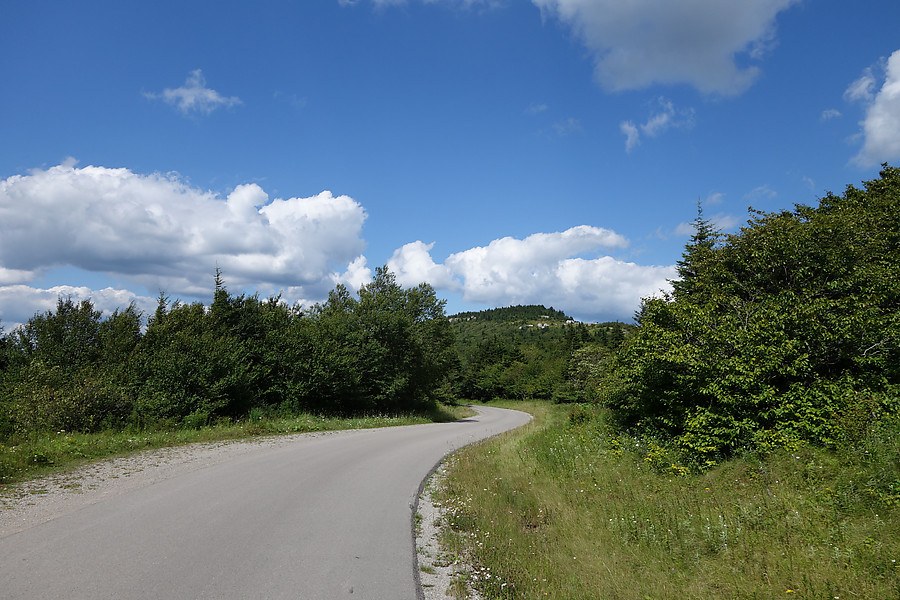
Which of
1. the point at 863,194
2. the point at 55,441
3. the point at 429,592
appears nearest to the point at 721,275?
the point at 863,194

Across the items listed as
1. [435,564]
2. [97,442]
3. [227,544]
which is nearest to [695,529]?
[435,564]

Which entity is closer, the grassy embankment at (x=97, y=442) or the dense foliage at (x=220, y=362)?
the grassy embankment at (x=97, y=442)

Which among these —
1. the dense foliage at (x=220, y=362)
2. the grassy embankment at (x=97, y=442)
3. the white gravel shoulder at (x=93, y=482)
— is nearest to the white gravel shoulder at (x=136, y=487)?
the white gravel shoulder at (x=93, y=482)

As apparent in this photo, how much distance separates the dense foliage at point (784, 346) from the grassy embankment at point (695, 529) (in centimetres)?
106

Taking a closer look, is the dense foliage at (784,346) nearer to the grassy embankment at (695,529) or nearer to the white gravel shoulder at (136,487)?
the grassy embankment at (695,529)

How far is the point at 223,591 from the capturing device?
4.59 metres

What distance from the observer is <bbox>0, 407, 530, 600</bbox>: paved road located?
4.65 meters

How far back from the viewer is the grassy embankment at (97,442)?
9.84 metres

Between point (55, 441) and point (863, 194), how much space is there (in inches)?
1144

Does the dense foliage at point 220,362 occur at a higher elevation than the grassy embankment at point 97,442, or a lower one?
higher

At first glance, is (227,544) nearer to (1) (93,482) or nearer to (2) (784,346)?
(1) (93,482)

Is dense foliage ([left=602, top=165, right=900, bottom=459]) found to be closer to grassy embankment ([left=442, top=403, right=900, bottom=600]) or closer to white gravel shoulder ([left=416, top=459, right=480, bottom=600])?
grassy embankment ([left=442, top=403, right=900, bottom=600])

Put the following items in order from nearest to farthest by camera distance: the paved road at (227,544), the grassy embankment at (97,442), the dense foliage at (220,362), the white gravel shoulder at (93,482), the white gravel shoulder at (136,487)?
the paved road at (227,544)
the white gravel shoulder at (136,487)
the white gravel shoulder at (93,482)
the grassy embankment at (97,442)
the dense foliage at (220,362)

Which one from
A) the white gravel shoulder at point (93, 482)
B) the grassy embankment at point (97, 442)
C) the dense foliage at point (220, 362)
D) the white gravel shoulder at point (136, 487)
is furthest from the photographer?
the dense foliage at point (220, 362)
